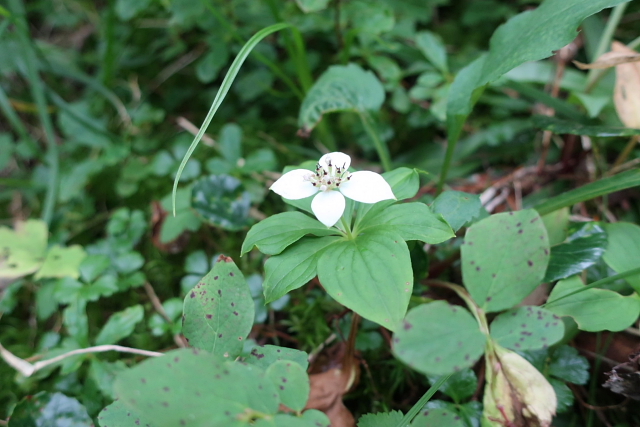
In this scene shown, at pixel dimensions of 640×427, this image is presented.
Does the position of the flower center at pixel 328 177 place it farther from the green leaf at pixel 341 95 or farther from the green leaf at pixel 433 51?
the green leaf at pixel 433 51

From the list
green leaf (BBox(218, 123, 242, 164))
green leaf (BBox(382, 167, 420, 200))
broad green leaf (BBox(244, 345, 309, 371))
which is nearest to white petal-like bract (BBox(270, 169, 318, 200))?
green leaf (BBox(382, 167, 420, 200))

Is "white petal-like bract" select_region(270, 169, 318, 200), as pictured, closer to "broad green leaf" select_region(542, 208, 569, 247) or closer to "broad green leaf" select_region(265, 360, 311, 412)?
"broad green leaf" select_region(265, 360, 311, 412)

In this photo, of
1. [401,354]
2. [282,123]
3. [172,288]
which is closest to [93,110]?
[282,123]

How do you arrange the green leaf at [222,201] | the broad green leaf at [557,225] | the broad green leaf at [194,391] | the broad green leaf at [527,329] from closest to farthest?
the broad green leaf at [194,391]
the broad green leaf at [527,329]
the broad green leaf at [557,225]
the green leaf at [222,201]

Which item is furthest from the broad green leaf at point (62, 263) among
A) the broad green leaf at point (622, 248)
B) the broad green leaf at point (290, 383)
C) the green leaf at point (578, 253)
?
the broad green leaf at point (622, 248)

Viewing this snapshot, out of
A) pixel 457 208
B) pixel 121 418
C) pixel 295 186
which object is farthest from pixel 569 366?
pixel 121 418
